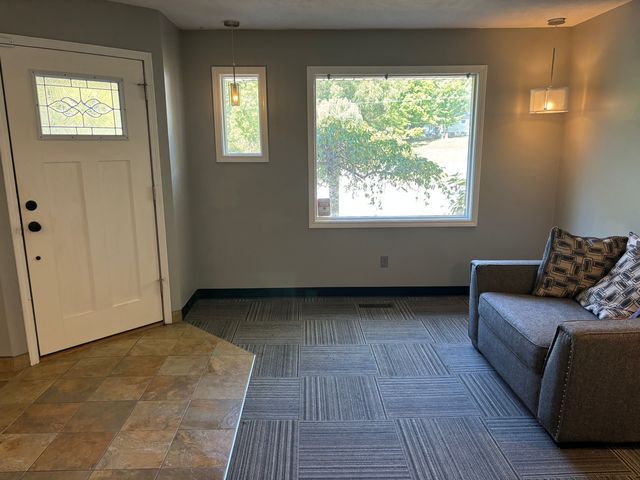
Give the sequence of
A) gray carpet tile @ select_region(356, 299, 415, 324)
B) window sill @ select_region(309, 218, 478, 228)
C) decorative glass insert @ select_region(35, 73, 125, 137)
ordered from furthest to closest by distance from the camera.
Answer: window sill @ select_region(309, 218, 478, 228)
gray carpet tile @ select_region(356, 299, 415, 324)
decorative glass insert @ select_region(35, 73, 125, 137)

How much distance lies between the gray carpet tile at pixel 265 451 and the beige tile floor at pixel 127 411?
0.07 metres

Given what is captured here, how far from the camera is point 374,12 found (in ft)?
11.3

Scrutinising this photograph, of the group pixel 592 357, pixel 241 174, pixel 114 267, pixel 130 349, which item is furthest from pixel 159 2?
pixel 592 357

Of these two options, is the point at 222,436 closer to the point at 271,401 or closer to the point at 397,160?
the point at 271,401

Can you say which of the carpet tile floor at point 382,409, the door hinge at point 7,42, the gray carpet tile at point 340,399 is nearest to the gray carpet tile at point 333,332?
the carpet tile floor at point 382,409

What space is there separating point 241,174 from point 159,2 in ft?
5.14

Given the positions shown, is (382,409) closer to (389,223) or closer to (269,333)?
(269,333)

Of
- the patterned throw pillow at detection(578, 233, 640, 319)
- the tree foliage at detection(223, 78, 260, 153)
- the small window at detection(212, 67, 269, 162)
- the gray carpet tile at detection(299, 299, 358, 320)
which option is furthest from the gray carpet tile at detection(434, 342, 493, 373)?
the tree foliage at detection(223, 78, 260, 153)

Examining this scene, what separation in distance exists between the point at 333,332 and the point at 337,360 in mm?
486

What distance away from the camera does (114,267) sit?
347cm

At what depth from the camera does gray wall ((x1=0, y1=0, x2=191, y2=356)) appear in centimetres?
289

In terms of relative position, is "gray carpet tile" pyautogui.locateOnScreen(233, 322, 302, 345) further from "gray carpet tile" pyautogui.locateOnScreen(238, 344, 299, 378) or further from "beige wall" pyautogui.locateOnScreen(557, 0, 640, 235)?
"beige wall" pyautogui.locateOnScreen(557, 0, 640, 235)

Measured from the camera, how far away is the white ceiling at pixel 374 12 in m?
3.21

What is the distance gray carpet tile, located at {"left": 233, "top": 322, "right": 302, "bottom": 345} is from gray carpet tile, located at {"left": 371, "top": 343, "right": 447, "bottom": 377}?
0.67 meters
